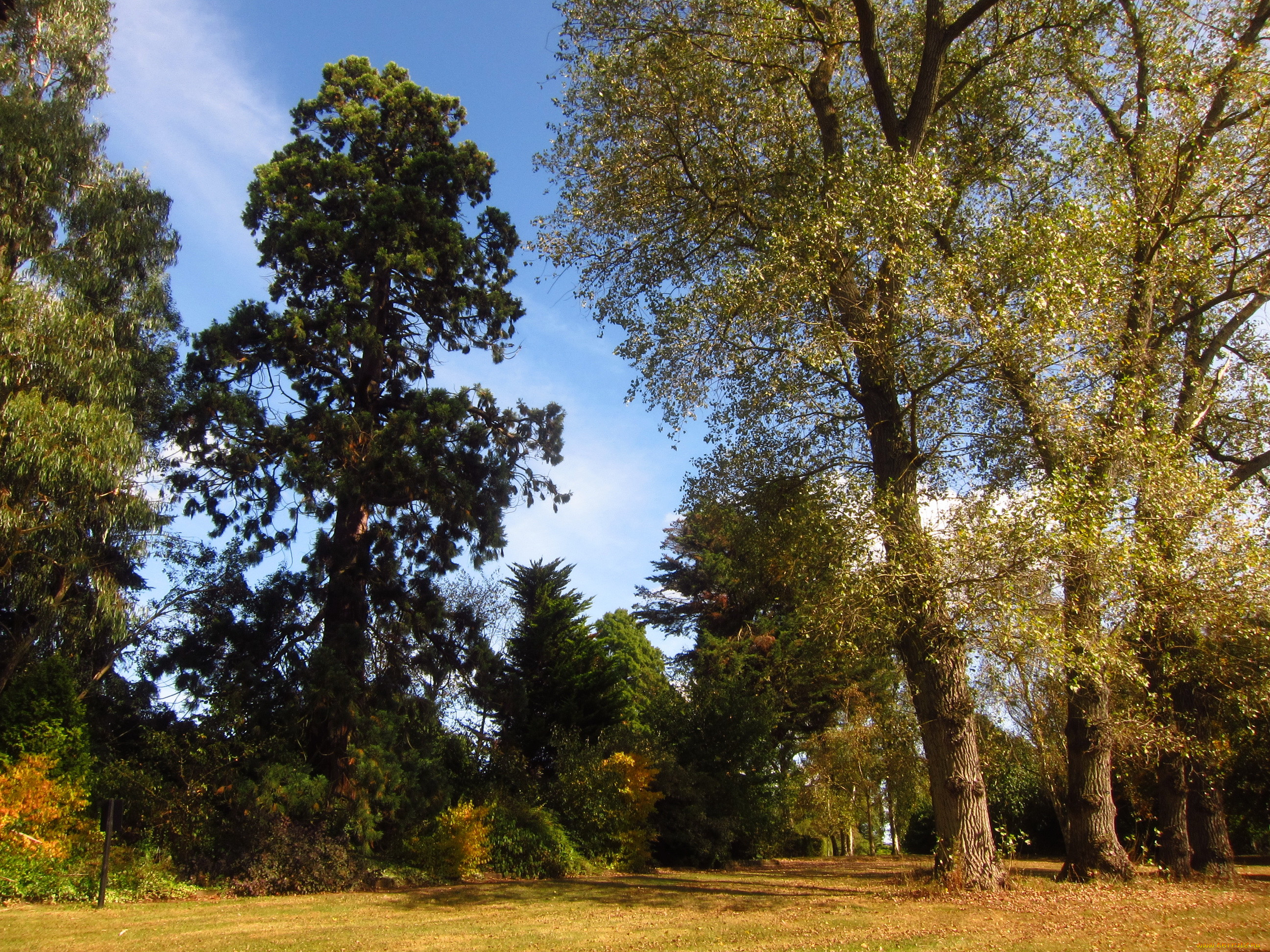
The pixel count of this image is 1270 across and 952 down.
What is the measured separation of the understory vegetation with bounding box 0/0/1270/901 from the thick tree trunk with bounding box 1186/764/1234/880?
0.11 metres

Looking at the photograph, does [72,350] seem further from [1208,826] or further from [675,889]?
[1208,826]

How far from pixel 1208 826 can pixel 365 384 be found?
1792 cm

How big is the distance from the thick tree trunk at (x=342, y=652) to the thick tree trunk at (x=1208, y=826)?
14711 millimetres

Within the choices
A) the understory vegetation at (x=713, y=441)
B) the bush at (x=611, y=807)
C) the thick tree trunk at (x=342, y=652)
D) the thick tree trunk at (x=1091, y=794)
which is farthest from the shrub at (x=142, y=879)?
the thick tree trunk at (x=1091, y=794)

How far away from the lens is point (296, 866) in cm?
1320

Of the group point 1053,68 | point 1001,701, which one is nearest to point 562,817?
point 1001,701

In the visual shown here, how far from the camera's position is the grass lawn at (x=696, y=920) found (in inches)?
292

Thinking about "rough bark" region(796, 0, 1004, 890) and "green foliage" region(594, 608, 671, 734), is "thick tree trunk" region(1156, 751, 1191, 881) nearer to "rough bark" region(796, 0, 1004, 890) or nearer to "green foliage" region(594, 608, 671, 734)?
"rough bark" region(796, 0, 1004, 890)

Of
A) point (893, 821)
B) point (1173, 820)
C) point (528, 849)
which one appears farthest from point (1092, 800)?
point (893, 821)

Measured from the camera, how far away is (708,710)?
21234mm

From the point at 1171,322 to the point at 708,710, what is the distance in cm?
1379

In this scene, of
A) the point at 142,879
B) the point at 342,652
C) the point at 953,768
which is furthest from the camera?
the point at 342,652

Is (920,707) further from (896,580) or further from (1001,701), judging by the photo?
(1001,701)

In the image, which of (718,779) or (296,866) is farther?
(718,779)
